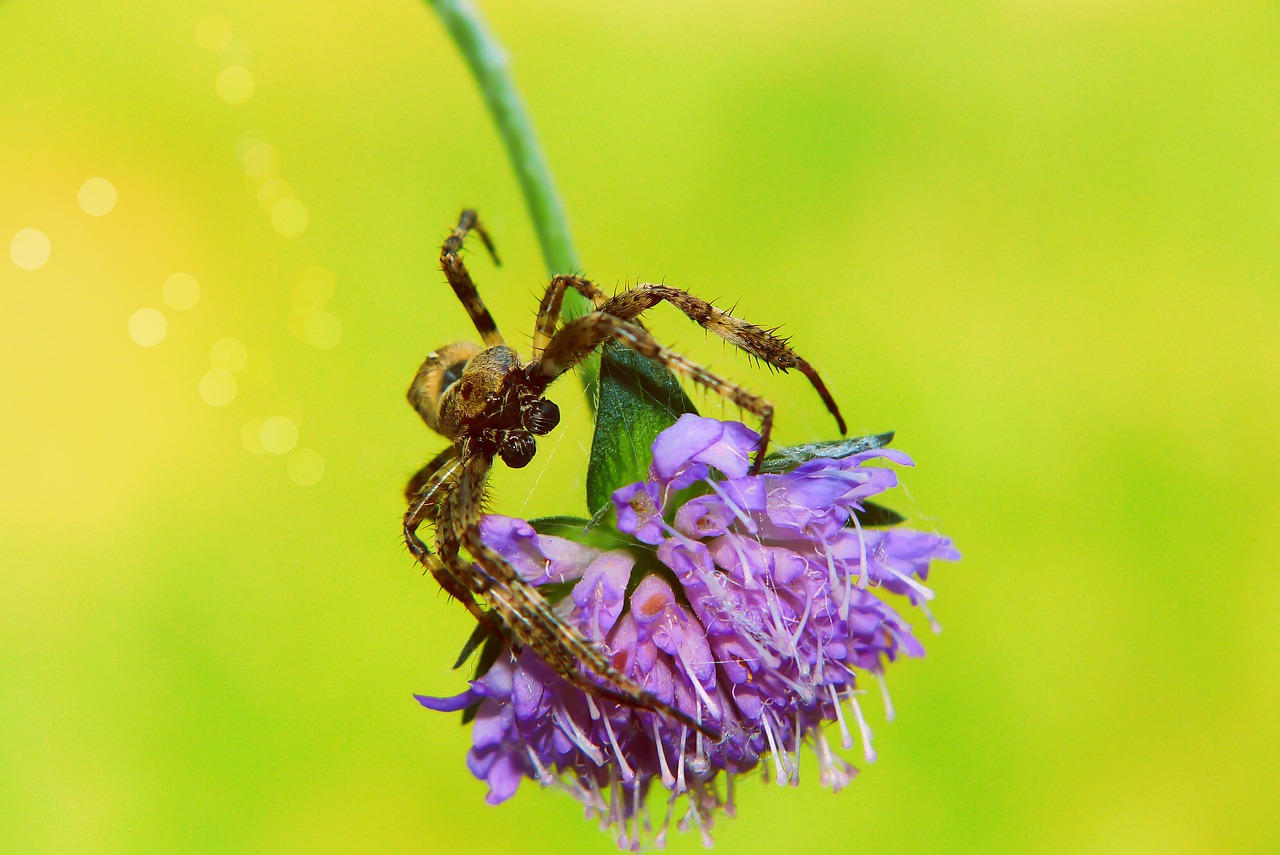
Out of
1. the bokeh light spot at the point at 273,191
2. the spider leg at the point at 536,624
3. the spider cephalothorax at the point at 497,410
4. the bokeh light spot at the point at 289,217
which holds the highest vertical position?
the bokeh light spot at the point at 273,191

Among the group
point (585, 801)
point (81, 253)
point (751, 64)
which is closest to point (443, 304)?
point (81, 253)

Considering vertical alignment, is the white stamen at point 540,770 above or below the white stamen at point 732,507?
below

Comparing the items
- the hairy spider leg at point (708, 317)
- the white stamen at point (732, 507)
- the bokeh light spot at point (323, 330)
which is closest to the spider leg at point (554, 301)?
the hairy spider leg at point (708, 317)

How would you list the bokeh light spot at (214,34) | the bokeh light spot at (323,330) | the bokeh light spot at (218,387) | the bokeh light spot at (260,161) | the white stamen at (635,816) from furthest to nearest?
the bokeh light spot at (218,387) < the bokeh light spot at (323,330) < the bokeh light spot at (214,34) < the bokeh light spot at (260,161) < the white stamen at (635,816)

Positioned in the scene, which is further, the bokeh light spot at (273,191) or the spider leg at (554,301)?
the bokeh light spot at (273,191)

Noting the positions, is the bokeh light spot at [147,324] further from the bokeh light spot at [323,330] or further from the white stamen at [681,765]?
the white stamen at [681,765]

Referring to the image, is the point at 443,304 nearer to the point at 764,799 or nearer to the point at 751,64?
the point at 751,64

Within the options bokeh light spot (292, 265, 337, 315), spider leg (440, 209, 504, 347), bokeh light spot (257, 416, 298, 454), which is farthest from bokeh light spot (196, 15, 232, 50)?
spider leg (440, 209, 504, 347)

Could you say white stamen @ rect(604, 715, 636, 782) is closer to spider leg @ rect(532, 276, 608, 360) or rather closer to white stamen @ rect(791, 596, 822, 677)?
white stamen @ rect(791, 596, 822, 677)

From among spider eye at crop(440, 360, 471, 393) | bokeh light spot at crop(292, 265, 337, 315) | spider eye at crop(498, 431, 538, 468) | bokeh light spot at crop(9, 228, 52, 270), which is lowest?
spider eye at crop(498, 431, 538, 468)
